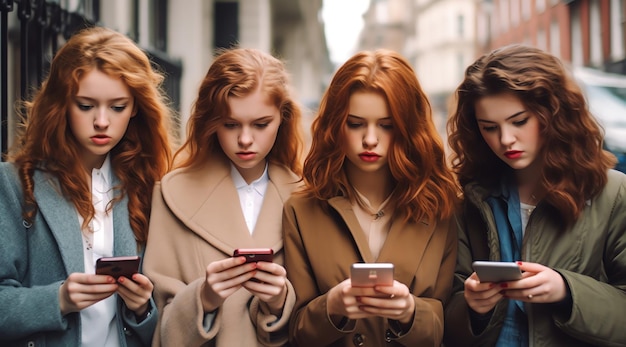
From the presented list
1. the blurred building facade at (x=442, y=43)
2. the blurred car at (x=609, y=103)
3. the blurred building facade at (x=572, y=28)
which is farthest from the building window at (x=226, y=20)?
the blurred building facade at (x=442, y=43)

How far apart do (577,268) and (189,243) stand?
1325 millimetres

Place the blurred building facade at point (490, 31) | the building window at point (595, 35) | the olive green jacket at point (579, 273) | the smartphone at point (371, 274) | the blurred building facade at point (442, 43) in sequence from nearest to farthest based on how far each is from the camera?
1. the smartphone at point (371, 274)
2. the olive green jacket at point (579, 273)
3. the blurred building facade at point (490, 31)
4. the building window at point (595, 35)
5. the blurred building facade at point (442, 43)

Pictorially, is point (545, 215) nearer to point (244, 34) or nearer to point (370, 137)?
point (370, 137)

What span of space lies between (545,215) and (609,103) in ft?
22.1

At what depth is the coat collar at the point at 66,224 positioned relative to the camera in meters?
2.31

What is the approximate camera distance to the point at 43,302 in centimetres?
221

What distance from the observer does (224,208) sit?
257 cm

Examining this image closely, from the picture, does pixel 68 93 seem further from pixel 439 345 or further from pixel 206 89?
pixel 439 345

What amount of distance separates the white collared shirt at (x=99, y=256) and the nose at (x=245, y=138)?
1.67ft

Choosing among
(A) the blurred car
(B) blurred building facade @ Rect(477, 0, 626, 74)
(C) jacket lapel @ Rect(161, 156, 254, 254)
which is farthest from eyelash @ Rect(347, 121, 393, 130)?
(B) blurred building facade @ Rect(477, 0, 626, 74)

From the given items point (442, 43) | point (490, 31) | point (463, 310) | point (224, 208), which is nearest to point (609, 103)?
point (463, 310)

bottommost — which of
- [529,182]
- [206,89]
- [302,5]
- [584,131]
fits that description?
[529,182]

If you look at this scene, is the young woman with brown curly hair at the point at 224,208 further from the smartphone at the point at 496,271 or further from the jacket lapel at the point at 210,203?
the smartphone at the point at 496,271

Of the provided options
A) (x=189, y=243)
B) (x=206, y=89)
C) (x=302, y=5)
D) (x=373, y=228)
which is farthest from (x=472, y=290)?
(x=302, y=5)
